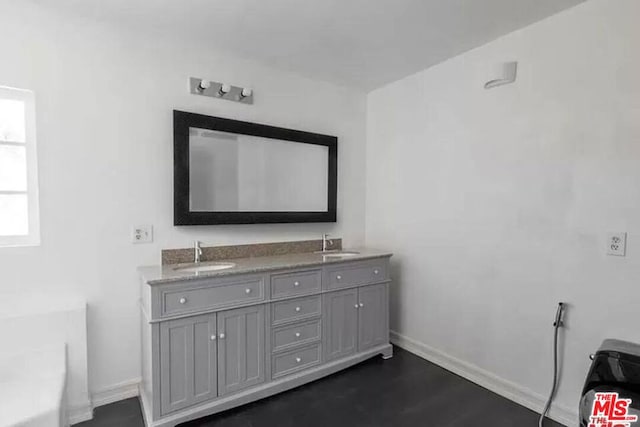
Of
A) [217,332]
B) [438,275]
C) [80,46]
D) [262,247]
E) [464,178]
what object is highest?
[80,46]

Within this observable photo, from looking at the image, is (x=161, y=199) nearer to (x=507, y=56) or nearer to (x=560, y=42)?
(x=507, y=56)

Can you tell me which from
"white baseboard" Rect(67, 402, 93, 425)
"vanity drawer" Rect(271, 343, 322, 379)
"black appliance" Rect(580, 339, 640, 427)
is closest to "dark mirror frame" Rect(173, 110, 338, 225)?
"vanity drawer" Rect(271, 343, 322, 379)

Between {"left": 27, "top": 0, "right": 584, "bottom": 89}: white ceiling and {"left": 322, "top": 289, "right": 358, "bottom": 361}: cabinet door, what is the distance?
1.83m

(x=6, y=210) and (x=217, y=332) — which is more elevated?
(x=6, y=210)

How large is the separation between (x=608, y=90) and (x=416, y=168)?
135 cm

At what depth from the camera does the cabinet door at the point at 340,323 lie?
2555 mm

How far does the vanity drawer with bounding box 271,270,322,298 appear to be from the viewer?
231cm

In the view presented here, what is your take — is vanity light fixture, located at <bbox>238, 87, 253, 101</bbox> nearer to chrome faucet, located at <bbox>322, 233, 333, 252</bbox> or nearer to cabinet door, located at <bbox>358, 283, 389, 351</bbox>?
chrome faucet, located at <bbox>322, 233, 333, 252</bbox>

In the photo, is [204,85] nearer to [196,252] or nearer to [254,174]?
[254,174]

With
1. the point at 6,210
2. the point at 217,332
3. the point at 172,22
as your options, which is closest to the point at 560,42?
the point at 172,22

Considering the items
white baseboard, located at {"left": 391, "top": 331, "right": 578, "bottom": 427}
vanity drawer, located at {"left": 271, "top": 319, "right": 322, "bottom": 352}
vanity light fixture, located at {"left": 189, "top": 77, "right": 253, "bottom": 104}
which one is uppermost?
vanity light fixture, located at {"left": 189, "top": 77, "right": 253, "bottom": 104}

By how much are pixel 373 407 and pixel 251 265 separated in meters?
1.21

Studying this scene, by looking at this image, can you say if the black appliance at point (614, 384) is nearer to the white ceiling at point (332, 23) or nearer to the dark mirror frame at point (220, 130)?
the white ceiling at point (332, 23)

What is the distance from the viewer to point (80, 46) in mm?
2105
